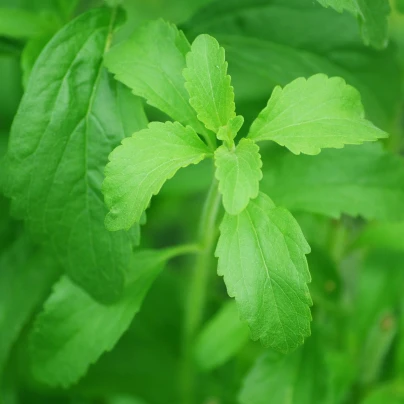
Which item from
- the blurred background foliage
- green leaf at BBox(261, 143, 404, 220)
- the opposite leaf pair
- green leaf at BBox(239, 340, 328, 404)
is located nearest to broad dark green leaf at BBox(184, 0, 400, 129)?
the blurred background foliage

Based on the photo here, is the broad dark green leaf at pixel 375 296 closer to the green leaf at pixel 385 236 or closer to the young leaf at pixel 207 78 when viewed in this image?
the green leaf at pixel 385 236

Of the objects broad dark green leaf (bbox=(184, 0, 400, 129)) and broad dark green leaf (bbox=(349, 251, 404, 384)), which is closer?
broad dark green leaf (bbox=(184, 0, 400, 129))

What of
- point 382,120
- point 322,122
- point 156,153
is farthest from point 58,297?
point 382,120

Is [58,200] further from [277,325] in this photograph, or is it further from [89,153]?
[277,325]

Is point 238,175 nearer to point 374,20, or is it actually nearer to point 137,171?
point 137,171

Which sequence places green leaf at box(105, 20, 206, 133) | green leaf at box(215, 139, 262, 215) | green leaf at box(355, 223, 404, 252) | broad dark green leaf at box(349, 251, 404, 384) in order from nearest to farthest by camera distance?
green leaf at box(215, 139, 262, 215) → green leaf at box(105, 20, 206, 133) → green leaf at box(355, 223, 404, 252) → broad dark green leaf at box(349, 251, 404, 384)

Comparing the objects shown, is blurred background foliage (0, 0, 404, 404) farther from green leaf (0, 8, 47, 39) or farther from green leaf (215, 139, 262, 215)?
green leaf (215, 139, 262, 215)

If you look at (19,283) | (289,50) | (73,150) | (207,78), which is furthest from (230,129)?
(19,283)

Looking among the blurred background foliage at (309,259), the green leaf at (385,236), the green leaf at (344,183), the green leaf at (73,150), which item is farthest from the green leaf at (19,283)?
the green leaf at (385,236)
